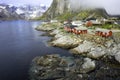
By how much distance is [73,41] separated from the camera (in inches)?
2675

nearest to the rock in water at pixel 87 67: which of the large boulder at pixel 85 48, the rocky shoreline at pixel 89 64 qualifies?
the rocky shoreline at pixel 89 64

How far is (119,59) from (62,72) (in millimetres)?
15960

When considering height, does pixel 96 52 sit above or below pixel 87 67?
above

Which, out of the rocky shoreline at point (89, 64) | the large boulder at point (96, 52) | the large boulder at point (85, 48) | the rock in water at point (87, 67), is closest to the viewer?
the rocky shoreline at point (89, 64)

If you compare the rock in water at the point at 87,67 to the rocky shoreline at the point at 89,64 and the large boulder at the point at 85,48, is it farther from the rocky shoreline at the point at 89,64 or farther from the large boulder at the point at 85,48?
the large boulder at the point at 85,48

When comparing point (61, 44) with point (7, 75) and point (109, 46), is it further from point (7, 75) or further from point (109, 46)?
point (7, 75)

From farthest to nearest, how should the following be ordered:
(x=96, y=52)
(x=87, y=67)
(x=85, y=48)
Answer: (x=85, y=48), (x=96, y=52), (x=87, y=67)

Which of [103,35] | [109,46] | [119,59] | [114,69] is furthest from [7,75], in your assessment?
[103,35]

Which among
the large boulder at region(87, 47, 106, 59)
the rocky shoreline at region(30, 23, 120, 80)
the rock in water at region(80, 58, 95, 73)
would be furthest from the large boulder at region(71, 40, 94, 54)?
the rock in water at region(80, 58, 95, 73)

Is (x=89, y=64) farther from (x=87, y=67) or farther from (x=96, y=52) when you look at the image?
(x=96, y=52)

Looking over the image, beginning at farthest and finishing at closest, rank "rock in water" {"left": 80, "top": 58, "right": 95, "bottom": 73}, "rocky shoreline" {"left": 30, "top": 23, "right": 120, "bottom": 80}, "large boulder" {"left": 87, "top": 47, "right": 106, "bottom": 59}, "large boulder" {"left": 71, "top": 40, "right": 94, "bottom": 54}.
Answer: "large boulder" {"left": 71, "top": 40, "right": 94, "bottom": 54}, "large boulder" {"left": 87, "top": 47, "right": 106, "bottom": 59}, "rock in water" {"left": 80, "top": 58, "right": 95, "bottom": 73}, "rocky shoreline" {"left": 30, "top": 23, "right": 120, "bottom": 80}

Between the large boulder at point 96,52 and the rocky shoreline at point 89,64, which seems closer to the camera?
the rocky shoreline at point 89,64

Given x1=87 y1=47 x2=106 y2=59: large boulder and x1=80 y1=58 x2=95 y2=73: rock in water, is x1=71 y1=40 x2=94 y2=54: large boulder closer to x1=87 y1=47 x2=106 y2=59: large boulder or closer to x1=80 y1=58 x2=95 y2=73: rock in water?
x1=87 y1=47 x2=106 y2=59: large boulder

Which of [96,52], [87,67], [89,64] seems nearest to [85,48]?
[96,52]
